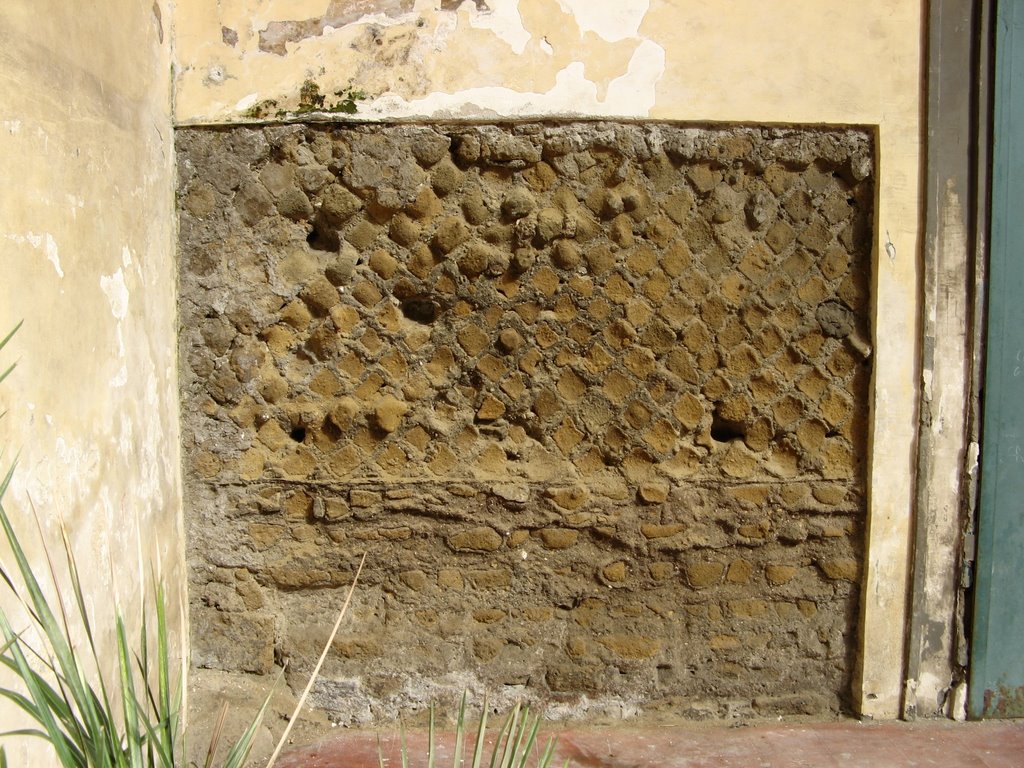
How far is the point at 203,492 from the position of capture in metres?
2.94

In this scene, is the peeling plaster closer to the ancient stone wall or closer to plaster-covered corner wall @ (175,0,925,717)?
plaster-covered corner wall @ (175,0,925,717)

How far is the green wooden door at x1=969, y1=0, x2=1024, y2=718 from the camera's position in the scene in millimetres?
2887

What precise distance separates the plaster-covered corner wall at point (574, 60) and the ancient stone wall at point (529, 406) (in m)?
0.09

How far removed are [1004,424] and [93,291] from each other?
2852mm

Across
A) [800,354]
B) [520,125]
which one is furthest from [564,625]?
[520,125]

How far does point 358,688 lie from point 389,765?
13.0 inches

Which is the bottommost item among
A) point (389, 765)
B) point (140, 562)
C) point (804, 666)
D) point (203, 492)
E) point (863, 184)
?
point (389, 765)

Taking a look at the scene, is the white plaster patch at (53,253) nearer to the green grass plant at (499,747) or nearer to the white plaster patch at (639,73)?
the green grass plant at (499,747)

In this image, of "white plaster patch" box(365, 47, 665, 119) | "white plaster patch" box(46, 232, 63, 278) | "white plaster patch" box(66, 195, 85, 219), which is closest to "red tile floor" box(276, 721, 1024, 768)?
"white plaster patch" box(46, 232, 63, 278)

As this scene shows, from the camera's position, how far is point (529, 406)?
117 inches

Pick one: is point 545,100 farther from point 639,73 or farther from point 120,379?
point 120,379

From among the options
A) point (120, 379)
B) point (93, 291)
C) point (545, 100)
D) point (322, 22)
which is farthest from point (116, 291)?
point (545, 100)

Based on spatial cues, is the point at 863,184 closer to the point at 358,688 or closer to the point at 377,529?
the point at 377,529

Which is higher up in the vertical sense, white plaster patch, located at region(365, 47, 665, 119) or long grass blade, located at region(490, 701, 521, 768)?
white plaster patch, located at region(365, 47, 665, 119)
